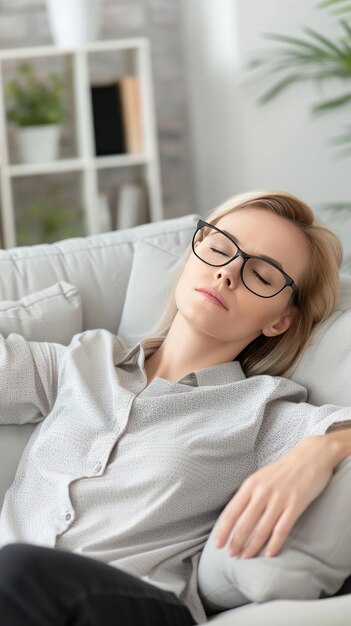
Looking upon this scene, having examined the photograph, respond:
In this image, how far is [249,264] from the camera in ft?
5.87

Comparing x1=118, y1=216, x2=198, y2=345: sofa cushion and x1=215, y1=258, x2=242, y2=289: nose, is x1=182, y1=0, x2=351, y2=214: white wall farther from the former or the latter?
x1=215, y1=258, x2=242, y2=289: nose

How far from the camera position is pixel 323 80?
11.6 ft

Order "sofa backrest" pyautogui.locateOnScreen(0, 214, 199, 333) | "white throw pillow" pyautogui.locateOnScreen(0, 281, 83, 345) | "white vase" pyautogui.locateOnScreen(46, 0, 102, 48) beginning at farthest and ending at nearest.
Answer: "white vase" pyautogui.locateOnScreen(46, 0, 102, 48)
"sofa backrest" pyautogui.locateOnScreen(0, 214, 199, 333)
"white throw pillow" pyautogui.locateOnScreen(0, 281, 83, 345)

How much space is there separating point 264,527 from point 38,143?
2764 mm

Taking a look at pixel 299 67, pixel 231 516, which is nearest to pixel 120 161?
pixel 299 67

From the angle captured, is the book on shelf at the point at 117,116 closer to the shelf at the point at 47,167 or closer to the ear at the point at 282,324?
the shelf at the point at 47,167

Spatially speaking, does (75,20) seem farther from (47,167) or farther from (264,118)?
(264,118)

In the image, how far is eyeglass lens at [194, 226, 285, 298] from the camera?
1788 mm

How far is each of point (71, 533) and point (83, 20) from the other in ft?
8.71

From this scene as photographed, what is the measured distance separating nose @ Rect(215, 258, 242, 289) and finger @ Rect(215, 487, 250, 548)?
1.49ft

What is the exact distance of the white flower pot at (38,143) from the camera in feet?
12.7

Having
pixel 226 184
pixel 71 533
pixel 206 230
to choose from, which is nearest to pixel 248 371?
pixel 206 230

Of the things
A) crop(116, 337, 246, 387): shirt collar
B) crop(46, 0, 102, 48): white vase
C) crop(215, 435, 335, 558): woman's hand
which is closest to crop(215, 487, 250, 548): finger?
crop(215, 435, 335, 558): woman's hand

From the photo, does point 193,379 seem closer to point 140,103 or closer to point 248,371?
point 248,371
